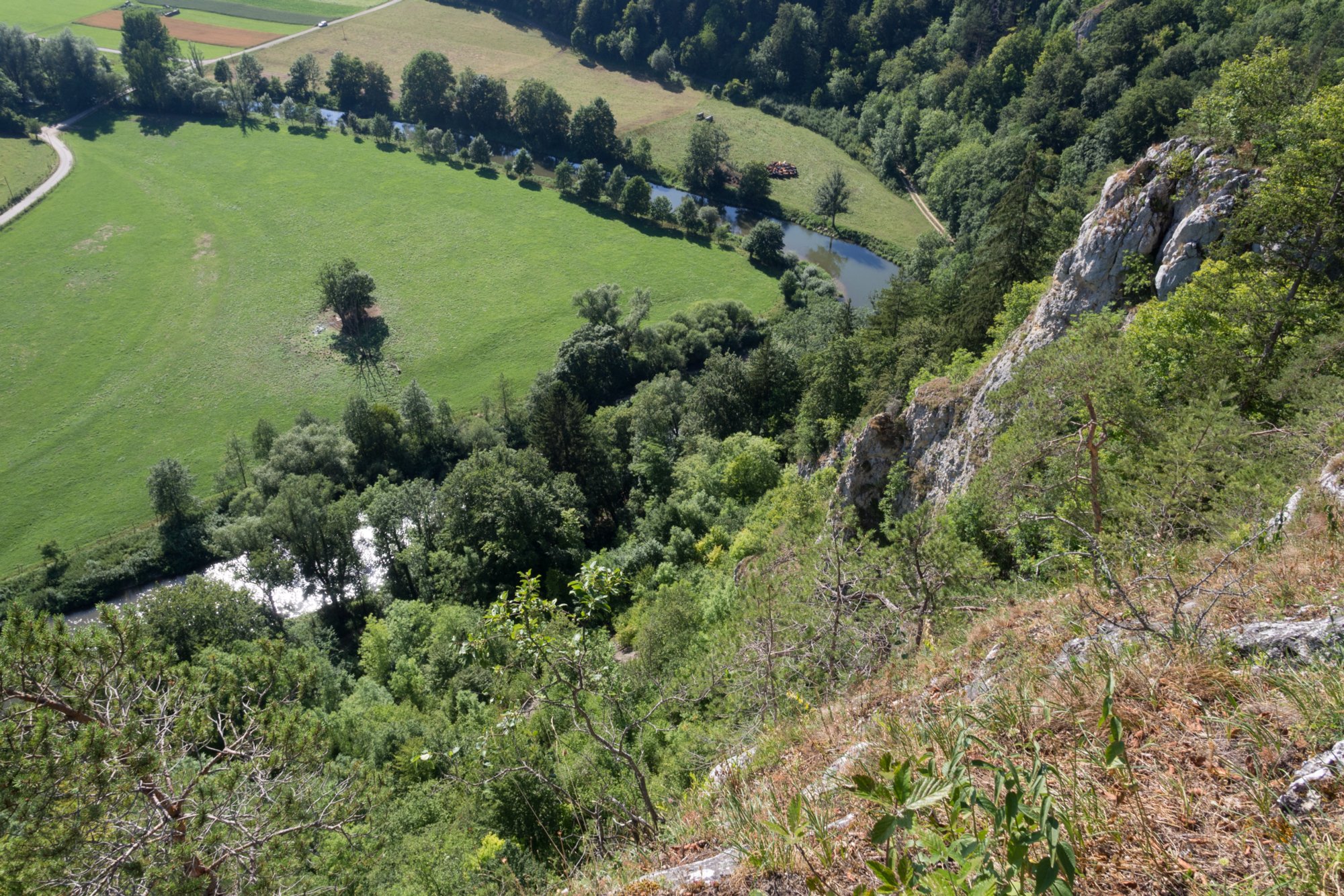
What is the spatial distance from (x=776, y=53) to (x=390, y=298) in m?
81.2

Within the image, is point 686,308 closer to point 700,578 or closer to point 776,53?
point 700,578

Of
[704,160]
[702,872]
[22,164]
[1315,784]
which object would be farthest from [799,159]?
[1315,784]

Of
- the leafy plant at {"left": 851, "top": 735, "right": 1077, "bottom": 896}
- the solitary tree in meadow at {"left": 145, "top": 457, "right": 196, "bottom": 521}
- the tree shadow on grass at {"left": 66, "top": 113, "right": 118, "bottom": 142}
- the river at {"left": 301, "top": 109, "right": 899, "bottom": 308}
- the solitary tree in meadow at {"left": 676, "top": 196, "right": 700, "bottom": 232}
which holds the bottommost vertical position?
the solitary tree in meadow at {"left": 145, "top": 457, "right": 196, "bottom": 521}

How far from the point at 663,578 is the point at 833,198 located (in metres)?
67.7

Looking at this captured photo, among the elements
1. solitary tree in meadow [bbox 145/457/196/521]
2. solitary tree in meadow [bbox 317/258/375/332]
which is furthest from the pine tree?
solitary tree in meadow [bbox 317/258/375/332]

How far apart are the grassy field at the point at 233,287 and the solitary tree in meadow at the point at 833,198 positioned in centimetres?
1539

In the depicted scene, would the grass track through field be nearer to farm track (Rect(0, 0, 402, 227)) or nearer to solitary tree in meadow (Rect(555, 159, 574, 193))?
farm track (Rect(0, 0, 402, 227))

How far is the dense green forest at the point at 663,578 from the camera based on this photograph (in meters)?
8.15

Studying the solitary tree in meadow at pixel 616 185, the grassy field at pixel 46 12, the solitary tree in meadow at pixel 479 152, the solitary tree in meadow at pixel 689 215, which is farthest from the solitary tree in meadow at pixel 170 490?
the grassy field at pixel 46 12

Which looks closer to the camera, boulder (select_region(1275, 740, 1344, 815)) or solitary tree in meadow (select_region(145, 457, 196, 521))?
boulder (select_region(1275, 740, 1344, 815))

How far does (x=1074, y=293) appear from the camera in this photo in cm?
2341

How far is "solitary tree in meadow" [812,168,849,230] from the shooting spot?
83.2 metres

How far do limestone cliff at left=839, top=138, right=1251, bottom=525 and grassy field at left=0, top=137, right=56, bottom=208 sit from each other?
97456 mm

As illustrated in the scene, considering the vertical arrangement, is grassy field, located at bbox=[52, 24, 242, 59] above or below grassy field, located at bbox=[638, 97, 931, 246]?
above
